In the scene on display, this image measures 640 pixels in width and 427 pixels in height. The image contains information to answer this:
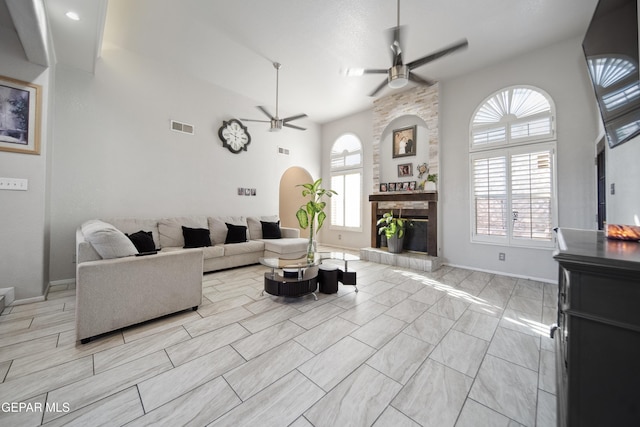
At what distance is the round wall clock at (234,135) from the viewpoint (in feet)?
17.5

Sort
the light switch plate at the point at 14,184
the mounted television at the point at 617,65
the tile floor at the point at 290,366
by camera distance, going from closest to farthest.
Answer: the tile floor at the point at 290,366
the mounted television at the point at 617,65
the light switch plate at the point at 14,184

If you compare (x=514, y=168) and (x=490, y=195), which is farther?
(x=490, y=195)

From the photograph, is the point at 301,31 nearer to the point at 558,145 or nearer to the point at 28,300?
the point at 558,145

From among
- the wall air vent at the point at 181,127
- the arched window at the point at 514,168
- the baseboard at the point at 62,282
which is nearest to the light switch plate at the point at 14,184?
the baseboard at the point at 62,282

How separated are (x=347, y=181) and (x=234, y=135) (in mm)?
3232

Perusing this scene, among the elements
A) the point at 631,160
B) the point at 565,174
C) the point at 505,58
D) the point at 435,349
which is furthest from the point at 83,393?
the point at 505,58

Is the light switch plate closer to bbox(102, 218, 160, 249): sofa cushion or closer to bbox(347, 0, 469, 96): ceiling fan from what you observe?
bbox(102, 218, 160, 249): sofa cushion

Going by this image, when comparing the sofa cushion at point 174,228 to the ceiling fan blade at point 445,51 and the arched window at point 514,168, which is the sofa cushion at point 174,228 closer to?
the ceiling fan blade at point 445,51

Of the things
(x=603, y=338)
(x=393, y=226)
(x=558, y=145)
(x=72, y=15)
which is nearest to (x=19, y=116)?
(x=72, y=15)

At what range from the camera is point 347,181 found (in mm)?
6973

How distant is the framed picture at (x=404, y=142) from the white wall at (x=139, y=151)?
10.9ft

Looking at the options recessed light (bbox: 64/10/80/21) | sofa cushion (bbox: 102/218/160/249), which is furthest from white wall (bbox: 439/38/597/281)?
recessed light (bbox: 64/10/80/21)

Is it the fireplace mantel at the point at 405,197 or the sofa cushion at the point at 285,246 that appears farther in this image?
the fireplace mantel at the point at 405,197

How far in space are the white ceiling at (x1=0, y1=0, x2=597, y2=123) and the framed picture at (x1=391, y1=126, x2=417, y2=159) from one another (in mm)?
1170
